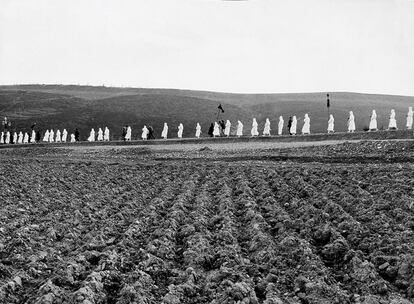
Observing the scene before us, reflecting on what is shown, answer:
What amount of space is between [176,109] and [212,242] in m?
62.9

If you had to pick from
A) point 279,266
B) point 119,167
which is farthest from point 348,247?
point 119,167

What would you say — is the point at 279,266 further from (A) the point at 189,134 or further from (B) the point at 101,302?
(A) the point at 189,134

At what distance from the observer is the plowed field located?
5258 millimetres

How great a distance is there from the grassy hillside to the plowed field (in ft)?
149

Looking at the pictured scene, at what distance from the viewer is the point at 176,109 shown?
2746 inches

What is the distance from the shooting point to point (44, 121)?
66.8m

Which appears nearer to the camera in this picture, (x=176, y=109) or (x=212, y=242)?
(x=212, y=242)

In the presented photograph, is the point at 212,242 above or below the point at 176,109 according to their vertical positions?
below

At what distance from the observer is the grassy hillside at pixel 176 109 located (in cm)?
6331

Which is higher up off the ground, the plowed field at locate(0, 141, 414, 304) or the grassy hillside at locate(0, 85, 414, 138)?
the grassy hillside at locate(0, 85, 414, 138)

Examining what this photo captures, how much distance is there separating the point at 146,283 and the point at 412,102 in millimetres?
76296

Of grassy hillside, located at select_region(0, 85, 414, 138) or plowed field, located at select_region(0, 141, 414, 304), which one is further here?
grassy hillside, located at select_region(0, 85, 414, 138)

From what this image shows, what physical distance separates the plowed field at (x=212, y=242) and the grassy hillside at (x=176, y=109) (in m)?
45.3

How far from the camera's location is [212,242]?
7.38 metres
